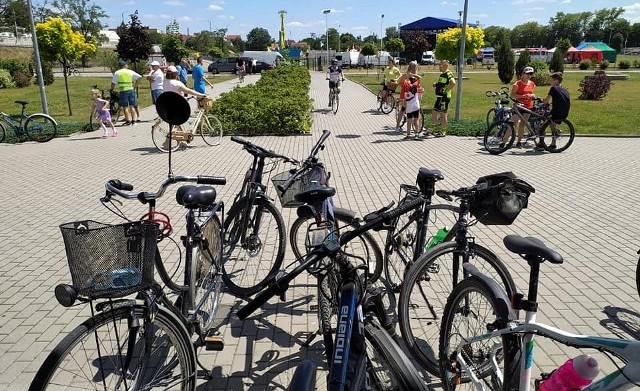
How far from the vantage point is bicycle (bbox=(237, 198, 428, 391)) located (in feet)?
6.23

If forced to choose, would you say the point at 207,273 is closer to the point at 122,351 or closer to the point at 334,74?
the point at 122,351

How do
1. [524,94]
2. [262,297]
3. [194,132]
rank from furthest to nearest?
[194,132] < [524,94] < [262,297]

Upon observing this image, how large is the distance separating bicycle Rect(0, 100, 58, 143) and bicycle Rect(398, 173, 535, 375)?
38.1ft

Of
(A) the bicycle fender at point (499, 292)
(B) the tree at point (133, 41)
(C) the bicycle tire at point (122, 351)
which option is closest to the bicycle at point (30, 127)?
(C) the bicycle tire at point (122, 351)

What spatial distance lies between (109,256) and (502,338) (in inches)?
71.9

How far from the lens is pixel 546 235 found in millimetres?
5762

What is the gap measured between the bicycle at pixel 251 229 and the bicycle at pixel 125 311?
112 cm

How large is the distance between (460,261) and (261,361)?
1512 mm

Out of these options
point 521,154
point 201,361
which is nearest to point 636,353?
point 201,361

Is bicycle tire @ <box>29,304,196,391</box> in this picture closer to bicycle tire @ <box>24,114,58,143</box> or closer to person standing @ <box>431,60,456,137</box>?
person standing @ <box>431,60,456,137</box>

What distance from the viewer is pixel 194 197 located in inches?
117

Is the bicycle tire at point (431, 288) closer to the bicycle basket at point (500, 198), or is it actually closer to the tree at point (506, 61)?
the bicycle basket at point (500, 198)

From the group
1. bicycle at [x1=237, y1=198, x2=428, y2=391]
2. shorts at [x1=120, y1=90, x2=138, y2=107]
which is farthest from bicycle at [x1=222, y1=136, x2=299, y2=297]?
shorts at [x1=120, y1=90, x2=138, y2=107]

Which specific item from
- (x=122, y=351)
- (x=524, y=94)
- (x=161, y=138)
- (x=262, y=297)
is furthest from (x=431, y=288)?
(x=524, y=94)
